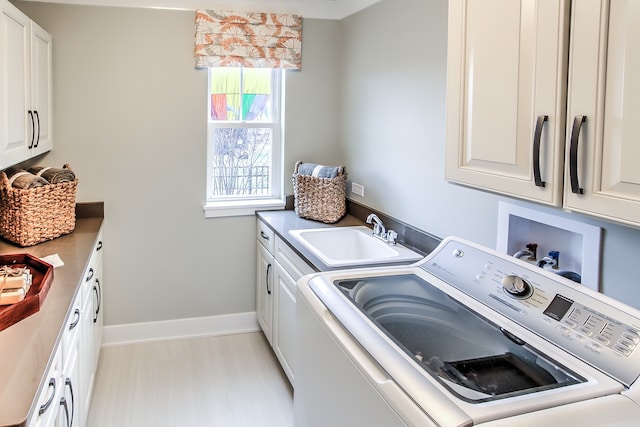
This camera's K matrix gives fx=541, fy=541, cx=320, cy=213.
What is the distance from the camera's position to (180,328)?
381cm

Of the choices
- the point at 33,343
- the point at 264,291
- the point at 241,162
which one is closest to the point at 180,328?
the point at 264,291

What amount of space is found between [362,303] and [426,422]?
628 millimetres

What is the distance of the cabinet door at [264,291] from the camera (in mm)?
3424

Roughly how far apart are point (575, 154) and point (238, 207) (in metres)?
2.84

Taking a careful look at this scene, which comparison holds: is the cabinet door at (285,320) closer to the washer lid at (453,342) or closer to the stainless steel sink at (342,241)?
the stainless steel sink at (342,241)

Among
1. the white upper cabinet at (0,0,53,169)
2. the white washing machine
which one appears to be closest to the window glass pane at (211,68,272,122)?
the white upper cabinet at (0,0,53,169)

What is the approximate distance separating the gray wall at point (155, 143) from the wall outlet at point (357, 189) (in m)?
0.38

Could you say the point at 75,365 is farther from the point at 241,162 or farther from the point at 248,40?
the point at 248,40

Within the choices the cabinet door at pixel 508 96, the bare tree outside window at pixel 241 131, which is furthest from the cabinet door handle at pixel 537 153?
the bare tree outside window at pixel 241 131

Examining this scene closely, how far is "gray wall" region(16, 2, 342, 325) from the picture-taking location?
11.2ft

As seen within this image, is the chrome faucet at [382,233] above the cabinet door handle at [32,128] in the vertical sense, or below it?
below

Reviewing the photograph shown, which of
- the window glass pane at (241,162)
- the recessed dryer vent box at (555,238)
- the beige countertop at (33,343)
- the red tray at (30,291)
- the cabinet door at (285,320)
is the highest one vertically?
the window glass pane at (241,162)

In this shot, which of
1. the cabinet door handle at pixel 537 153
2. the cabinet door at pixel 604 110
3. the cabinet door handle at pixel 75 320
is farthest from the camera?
the cabinet door handle at pixel 75 320

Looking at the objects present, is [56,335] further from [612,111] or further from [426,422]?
[612,111]
